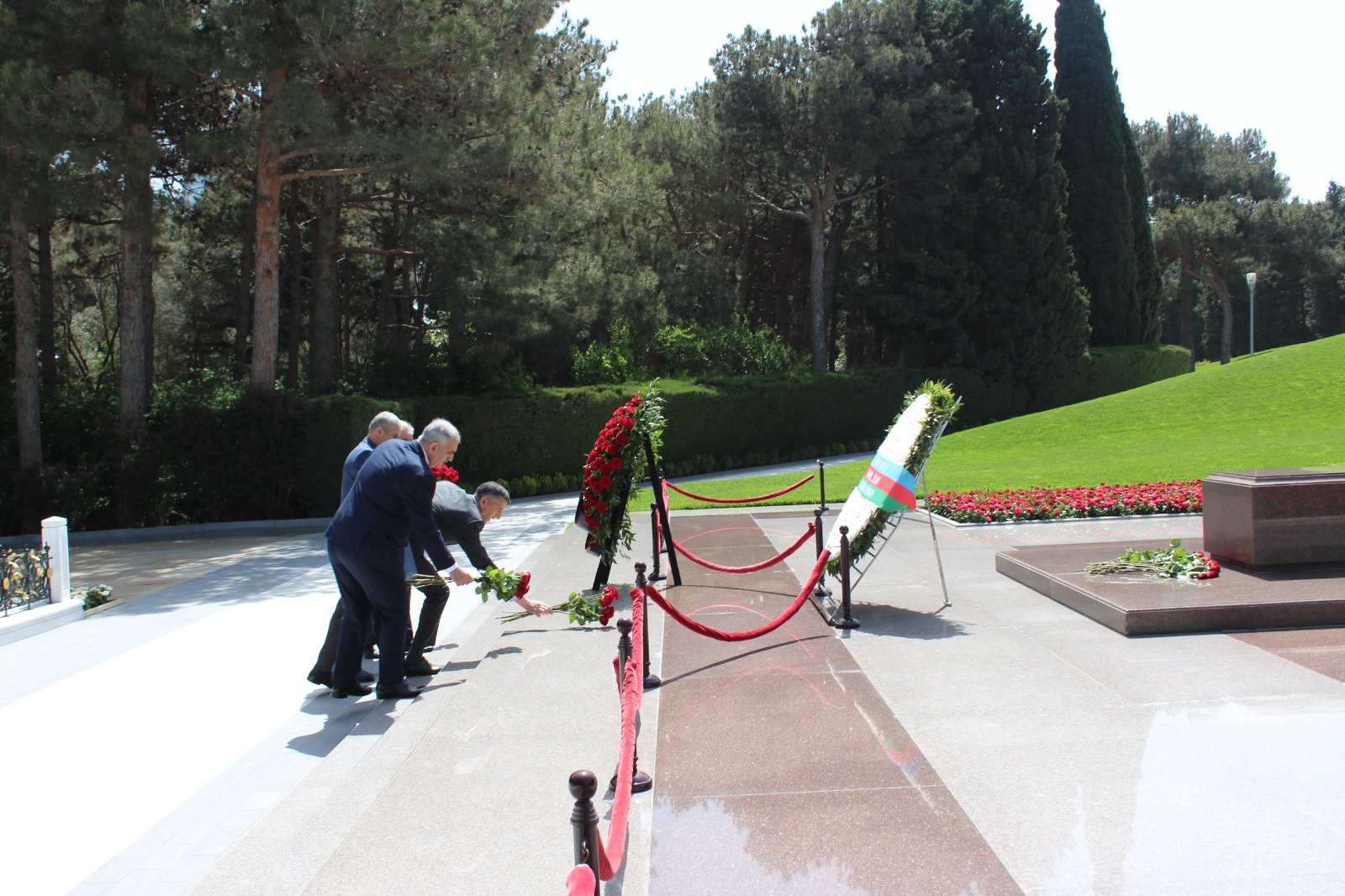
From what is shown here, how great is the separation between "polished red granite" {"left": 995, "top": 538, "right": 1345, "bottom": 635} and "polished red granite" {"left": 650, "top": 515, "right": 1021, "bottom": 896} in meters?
2.04

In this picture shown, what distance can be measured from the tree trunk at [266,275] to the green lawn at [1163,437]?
7089 millimetres

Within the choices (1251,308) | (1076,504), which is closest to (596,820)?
(1076,504)

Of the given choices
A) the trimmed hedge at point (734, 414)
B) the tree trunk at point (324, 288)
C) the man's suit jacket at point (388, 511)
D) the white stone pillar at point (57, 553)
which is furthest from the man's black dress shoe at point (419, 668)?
the tree trunk at point (324, 288)

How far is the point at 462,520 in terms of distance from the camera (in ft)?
21.9

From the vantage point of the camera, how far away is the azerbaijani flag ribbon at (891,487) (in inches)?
278

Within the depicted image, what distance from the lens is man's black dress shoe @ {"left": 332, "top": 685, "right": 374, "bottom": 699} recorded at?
609 cm

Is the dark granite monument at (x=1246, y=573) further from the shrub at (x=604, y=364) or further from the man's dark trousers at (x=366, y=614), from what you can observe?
the shrub at (x=604, y=364)

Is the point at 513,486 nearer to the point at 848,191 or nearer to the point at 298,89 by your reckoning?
the point at 298,89

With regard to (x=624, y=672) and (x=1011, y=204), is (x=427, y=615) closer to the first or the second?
(x=624, y=672)

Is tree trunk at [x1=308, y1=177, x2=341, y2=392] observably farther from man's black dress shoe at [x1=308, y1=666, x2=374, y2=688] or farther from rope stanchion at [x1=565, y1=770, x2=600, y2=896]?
rope stanchion at [x1=565, y1=770, x2=600, y2=896]

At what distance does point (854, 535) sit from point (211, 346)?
29.3 m

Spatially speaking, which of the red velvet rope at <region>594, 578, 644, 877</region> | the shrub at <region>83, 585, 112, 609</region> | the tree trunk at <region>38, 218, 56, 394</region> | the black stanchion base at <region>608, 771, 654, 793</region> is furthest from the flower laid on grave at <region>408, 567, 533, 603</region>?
the tree trunk at <region>38, 218, 56, 394</region>

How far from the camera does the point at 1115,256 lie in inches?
1364

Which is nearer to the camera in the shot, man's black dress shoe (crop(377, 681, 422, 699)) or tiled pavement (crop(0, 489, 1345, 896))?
tiled pavement (crop(0, 489, 1345, 896))
